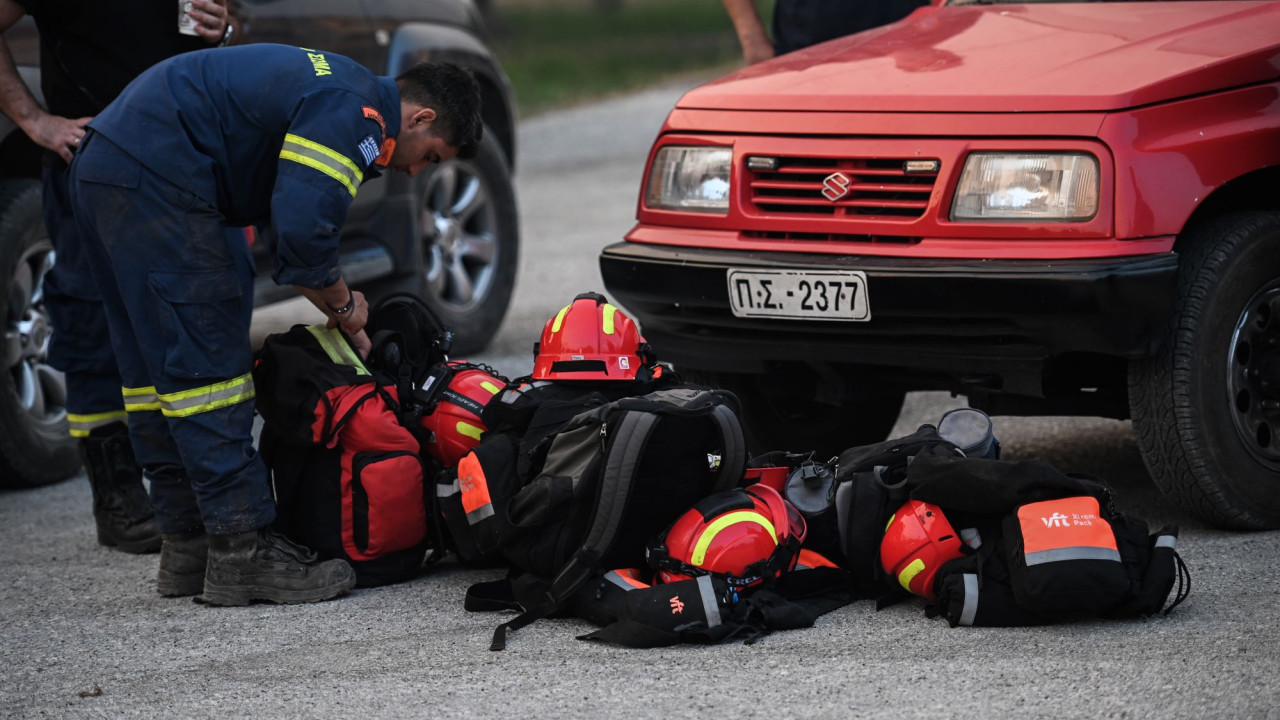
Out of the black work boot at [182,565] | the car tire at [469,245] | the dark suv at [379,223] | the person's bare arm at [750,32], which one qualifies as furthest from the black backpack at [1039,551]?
the car tire at [469,245]

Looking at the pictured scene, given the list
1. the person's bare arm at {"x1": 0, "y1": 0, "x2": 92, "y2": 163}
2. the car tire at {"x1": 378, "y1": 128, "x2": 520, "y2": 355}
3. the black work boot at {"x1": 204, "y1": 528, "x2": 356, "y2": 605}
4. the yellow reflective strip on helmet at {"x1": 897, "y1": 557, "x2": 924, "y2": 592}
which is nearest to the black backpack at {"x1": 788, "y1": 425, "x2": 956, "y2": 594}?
the yellow reflective strip on helmet at {"x1": 897, "y1": 557, "x2": 924, "y2": 592}

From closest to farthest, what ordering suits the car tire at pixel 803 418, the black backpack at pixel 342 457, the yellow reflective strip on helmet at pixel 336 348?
the black backpack at pixel 342 457 < the yellow reflective strip on helmet at pixel 336 348 < the car tire at pixel 803 418

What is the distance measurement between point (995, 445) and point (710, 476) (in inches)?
32.6

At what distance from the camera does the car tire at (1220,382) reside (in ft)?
13.8

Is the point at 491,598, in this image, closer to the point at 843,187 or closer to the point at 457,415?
the point at 457,415

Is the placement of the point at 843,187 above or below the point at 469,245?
above

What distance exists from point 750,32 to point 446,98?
2.70 metres

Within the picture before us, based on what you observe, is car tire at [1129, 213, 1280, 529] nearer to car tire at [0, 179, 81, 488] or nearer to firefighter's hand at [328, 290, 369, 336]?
firefighter's hand at [328, 290, 369, 336]

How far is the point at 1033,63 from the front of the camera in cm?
447

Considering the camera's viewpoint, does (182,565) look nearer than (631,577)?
No

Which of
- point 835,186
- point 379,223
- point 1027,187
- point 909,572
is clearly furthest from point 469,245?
point 909,572

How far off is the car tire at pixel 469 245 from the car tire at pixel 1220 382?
366 cm

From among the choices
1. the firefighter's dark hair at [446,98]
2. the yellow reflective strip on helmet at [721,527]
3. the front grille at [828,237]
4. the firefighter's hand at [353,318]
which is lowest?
the yellow reflective strip on helmet at [721,527]

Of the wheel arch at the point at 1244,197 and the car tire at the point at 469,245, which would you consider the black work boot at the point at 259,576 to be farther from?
the car tire at the point at 469,245
